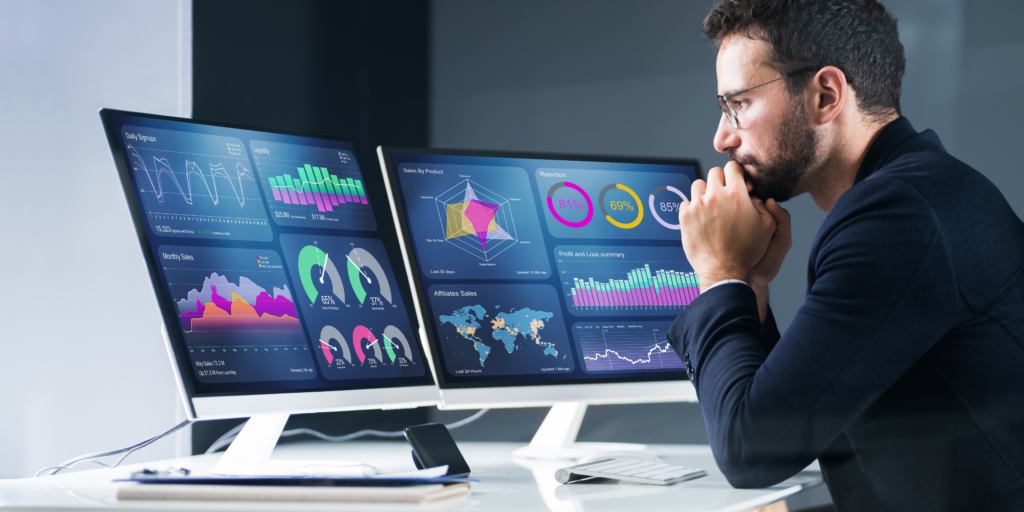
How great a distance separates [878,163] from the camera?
1124mm

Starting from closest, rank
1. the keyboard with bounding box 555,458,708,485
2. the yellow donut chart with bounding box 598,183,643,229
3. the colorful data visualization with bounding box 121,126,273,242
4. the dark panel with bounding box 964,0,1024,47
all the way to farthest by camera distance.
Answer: the keyboard with bounding box 555,458,708,485 → the colorful data visualization with bounding box 121,126,273,242 → the yellow donut chart with bounding box 598,183,643,229 → the dark panel with bounding box 964,0,1024,47

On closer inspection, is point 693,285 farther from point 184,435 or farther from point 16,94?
point 16,94

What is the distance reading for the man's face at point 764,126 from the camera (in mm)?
1197

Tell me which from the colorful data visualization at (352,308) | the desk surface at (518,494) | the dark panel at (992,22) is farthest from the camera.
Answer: the dark panel at (992,22)

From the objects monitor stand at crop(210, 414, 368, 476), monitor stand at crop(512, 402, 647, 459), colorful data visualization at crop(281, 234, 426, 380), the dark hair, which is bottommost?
monitor stand at crop(512, 402, 647, 459)

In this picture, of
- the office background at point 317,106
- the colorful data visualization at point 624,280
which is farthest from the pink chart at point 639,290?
the office background at point 317,106

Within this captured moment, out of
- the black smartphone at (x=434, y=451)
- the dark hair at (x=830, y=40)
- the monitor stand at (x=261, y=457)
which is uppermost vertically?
the dark hair at (x=830, y=40)

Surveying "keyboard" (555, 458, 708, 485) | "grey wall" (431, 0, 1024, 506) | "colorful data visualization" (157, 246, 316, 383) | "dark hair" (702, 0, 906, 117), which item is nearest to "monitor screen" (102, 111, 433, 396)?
"colorful data visualization" (157, 246, 316, 383)

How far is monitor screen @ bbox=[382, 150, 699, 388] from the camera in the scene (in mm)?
1415

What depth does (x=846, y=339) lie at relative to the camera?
0.92 metres

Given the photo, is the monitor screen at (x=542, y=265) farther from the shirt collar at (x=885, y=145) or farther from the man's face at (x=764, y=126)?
the shirt collar at (x=885, y=145)

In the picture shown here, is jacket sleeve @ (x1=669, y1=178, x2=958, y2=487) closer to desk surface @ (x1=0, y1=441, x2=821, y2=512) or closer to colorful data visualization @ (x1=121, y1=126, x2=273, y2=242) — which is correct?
desk surface @ (x1=0, y1=441, x2=821, y2=512)

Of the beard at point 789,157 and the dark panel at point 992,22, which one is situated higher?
the dark panel at point 992,22

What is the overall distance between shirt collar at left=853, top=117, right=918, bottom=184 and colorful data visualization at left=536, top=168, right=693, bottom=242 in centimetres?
49
